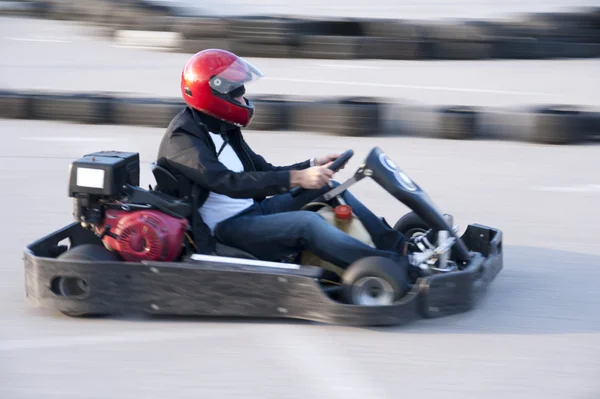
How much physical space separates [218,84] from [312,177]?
0.62 metres

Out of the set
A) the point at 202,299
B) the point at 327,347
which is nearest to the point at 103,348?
the point at 202,299

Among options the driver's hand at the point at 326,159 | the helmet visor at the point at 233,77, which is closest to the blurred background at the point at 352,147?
the driver's hand at the point at 326,159

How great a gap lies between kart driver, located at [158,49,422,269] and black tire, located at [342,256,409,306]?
125 mm

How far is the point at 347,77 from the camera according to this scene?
429 inches

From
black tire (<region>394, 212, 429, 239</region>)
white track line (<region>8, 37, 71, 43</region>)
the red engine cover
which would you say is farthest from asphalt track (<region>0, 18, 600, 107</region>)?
the red engine cover

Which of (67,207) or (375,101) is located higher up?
(375,101)

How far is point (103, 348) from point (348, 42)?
326 inches

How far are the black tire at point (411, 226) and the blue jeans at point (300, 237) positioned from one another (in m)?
0.33

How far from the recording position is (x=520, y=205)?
6.33 meters

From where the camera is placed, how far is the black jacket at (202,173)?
4.18 metres

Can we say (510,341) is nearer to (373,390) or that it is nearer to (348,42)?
(373,390)

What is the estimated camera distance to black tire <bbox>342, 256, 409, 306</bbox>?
13.1ft

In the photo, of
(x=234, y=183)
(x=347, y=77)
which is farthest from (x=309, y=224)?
(x=347, y=77)

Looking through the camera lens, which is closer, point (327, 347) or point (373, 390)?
point (373, 390)
